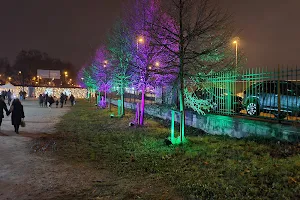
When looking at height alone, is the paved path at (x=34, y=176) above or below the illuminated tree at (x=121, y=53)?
below

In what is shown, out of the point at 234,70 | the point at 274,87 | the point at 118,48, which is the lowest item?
the point at 274,87

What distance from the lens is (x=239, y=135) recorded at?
910 centimetres

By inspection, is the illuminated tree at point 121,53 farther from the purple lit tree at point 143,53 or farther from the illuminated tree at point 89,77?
the illuminated tree at point 89,77

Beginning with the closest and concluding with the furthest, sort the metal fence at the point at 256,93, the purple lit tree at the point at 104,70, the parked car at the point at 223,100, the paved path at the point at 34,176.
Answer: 1. the paved path at the point at 34,176
2. the metal fence at the point at 256,93
3. the parked car at the point at 223,100
4. the purple lit tree at the point at 104,70

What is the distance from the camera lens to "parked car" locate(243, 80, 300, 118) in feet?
27.1

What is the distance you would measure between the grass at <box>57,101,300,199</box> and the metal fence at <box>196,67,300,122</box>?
1.49 m

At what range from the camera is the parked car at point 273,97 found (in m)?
8.27

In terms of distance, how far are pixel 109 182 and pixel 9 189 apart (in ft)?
6.07

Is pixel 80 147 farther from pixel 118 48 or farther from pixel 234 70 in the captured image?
pixel 118 48

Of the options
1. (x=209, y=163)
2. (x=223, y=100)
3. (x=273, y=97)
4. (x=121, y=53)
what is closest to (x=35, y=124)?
(x=121, y=53)

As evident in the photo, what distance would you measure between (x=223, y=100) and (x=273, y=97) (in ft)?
6.42

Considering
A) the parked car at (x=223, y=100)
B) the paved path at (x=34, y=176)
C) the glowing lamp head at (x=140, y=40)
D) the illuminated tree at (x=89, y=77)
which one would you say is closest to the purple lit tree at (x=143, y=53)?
the glowing lamp head at (x=140, y=40)

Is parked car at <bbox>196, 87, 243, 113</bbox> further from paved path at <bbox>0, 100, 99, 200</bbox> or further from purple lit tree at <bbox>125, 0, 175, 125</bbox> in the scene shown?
paved path at <bbox>0, 100, 99, 200</bbox>

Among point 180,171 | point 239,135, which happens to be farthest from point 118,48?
point 180,171
